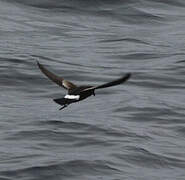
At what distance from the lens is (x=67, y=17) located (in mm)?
22594

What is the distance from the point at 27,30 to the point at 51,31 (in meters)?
0.47

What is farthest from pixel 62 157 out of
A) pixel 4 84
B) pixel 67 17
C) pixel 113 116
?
pixel 67 17

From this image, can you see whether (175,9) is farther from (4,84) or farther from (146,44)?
(4,84)

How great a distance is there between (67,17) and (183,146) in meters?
8.76

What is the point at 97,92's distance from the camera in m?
17.3

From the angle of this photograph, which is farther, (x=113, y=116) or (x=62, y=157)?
(x=113, y=116)

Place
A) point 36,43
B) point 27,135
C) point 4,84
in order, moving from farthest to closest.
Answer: point 36,43, point 4,84, point 27,135

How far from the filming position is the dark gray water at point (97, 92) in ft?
43.9

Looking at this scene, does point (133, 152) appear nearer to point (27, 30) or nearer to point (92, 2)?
point (27, 30)

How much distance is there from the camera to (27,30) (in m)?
21.2

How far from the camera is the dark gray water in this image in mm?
13381

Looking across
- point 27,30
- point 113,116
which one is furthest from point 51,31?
point 113,116

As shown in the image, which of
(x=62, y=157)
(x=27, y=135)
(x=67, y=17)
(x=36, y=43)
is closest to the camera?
(x=62, y=157)

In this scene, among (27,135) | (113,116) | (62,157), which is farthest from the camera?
(113,116)
